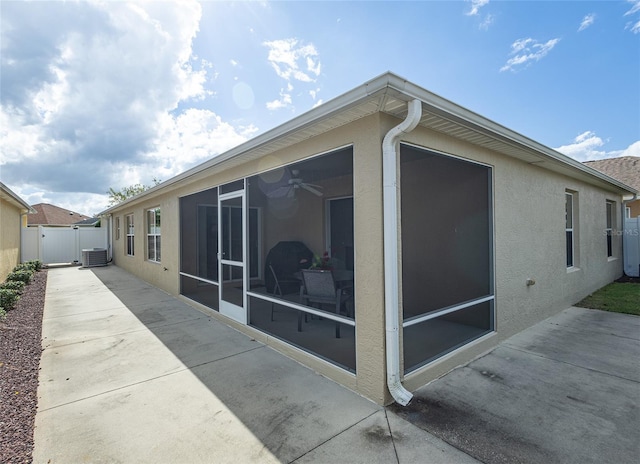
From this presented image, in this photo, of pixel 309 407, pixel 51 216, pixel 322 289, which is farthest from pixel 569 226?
pixel 51 216

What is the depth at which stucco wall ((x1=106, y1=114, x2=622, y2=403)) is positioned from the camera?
2.75 metres

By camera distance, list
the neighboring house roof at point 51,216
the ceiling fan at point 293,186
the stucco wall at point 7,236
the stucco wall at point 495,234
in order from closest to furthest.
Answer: the stucco wall at point 495,234, the ceiling fan at point 293,186, the stucco wall at point 7,236, the neighboring house roof at point 51,216

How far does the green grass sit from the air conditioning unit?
693 inches

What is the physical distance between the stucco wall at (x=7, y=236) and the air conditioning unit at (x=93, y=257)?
Answer: 2.46 meters

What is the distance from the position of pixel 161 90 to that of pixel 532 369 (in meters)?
10.5

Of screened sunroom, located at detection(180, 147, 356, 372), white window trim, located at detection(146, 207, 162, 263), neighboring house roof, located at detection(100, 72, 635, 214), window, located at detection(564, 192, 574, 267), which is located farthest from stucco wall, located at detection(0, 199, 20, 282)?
window, located at detection(564, 192, 574, 267)

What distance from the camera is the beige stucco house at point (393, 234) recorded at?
271 centimetres

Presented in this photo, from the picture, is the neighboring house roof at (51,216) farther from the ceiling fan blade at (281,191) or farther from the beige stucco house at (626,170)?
the beige stucco house at (626,170)

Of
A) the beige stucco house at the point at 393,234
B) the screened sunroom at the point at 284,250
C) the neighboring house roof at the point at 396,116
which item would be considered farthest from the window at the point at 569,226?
the screened sunroom at the point at 284,250

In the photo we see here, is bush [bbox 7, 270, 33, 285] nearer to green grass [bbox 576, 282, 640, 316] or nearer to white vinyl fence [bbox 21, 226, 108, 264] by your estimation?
white vinyl fence [bbox 21, 226, 108, 264]

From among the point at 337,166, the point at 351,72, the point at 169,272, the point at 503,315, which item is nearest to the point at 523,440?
the point at 503,315

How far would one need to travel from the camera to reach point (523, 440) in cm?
222

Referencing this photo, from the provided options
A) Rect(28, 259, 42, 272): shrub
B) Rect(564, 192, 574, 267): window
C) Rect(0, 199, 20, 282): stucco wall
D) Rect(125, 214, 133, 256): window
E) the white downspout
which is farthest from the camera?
Rect(125, 214, 133, 256): window

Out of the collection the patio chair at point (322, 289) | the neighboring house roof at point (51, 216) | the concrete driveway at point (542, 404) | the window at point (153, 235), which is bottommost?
the concrete driveway at point (542, 404)
